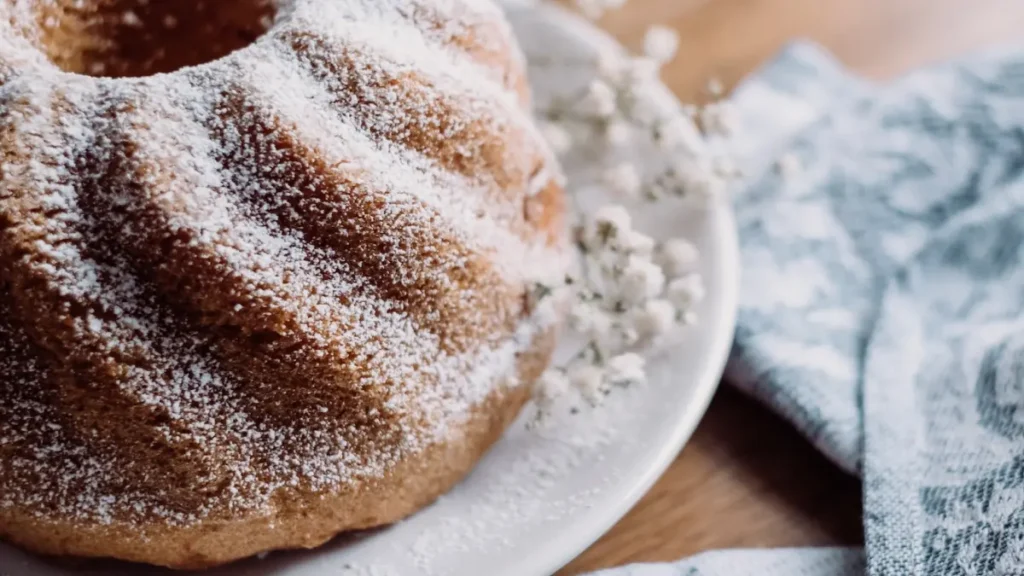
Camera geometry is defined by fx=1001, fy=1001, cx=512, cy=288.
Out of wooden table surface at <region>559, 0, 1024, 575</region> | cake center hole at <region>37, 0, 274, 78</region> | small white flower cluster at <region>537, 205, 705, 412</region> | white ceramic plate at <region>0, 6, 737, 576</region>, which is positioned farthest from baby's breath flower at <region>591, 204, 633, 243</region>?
cake center hole at <region>37, 0, 274, 78</region>

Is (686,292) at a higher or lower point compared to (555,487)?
Answer: higher

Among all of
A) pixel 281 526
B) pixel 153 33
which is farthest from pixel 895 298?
pixel 153 33

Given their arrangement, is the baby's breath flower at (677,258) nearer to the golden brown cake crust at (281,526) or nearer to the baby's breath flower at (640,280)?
the baby's breath flower at (640,280)

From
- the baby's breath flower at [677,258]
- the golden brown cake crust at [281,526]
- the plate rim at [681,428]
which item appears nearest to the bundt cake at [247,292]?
the golden brown cake crust at [281,526]

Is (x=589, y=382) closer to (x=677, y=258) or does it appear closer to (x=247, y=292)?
(x=677, y=258)

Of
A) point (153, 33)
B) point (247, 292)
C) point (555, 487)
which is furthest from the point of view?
point (153, 33)

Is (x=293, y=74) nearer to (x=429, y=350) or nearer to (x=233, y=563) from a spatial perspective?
(x=429, y=350)
